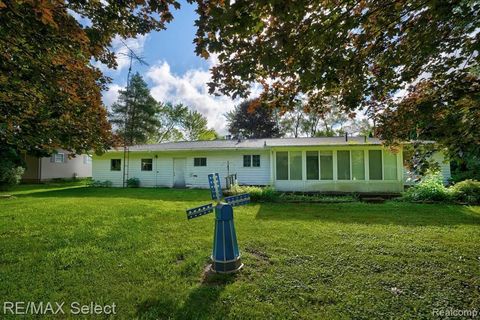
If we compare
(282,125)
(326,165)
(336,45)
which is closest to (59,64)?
(336,45)

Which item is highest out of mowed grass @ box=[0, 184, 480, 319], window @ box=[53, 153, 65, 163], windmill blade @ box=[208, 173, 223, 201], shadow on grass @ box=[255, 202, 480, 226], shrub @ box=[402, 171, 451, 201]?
window @ box=[53, 153, 65, 163]

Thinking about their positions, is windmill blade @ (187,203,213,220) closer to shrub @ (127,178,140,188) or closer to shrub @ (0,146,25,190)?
shrub @ (127,178,140,188)

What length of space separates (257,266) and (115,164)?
16831 millimetres

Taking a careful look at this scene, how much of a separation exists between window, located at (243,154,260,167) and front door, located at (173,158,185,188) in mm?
4232

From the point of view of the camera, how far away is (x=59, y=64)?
346 centimetres

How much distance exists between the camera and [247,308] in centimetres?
317

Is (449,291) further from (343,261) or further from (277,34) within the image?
(277,34)

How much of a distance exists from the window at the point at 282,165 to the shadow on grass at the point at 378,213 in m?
4.24

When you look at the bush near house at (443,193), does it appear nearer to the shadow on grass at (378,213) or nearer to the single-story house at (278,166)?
the shadow on grass at (378,213)

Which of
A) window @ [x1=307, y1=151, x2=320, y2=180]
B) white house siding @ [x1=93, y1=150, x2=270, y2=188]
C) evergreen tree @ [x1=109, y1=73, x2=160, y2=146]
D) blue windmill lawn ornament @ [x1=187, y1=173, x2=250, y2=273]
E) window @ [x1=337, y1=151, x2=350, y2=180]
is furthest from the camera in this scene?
evergreen tree @ [x1=109, y1=73, x2=160, y2=146]

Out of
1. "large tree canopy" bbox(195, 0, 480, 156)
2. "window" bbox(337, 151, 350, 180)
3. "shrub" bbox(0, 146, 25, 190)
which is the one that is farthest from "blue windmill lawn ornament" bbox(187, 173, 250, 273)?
"shrub" bbox(0, 146, 25, 190)

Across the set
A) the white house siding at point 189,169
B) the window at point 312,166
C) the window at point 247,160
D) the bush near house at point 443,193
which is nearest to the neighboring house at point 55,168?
the white house siding at point 189,169

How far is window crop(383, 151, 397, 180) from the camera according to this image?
12.8m

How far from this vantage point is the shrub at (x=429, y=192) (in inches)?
403
